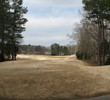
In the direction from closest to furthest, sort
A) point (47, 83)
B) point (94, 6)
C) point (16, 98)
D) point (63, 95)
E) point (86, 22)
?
1. point (16, 98)
2. point (63, 95)
3. point (47, 83)
4. point (94, 6)
5. point (86, 22)

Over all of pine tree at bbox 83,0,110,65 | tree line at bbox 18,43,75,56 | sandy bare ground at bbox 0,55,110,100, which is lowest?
sandy bare ground at bbox 0,55,110,100

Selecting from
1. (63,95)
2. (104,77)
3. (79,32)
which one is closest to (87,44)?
(79,32)

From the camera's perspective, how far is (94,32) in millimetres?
52125

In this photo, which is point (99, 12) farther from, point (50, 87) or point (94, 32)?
point (50, 87)

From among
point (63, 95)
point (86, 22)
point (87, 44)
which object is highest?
point (86, 22)

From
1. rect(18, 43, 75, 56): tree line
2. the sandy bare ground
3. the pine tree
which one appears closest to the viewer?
the sandy bare ground

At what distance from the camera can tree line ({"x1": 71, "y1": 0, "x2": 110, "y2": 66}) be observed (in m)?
44.5

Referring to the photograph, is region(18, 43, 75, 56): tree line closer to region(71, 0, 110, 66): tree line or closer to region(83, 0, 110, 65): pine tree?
region(71, 0, 110, 66): tree line

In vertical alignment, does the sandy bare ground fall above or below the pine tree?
below

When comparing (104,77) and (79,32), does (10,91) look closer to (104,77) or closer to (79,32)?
(104,77)

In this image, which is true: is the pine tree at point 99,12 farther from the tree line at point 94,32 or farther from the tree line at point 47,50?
the tree line at point 47,50

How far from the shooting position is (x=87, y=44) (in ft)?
180

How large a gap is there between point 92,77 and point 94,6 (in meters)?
24.9

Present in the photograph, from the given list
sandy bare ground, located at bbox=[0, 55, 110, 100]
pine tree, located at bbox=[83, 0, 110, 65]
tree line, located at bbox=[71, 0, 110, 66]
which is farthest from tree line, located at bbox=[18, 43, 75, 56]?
sandy bare ground, located at bbox=[0, 55, 110, 100]
